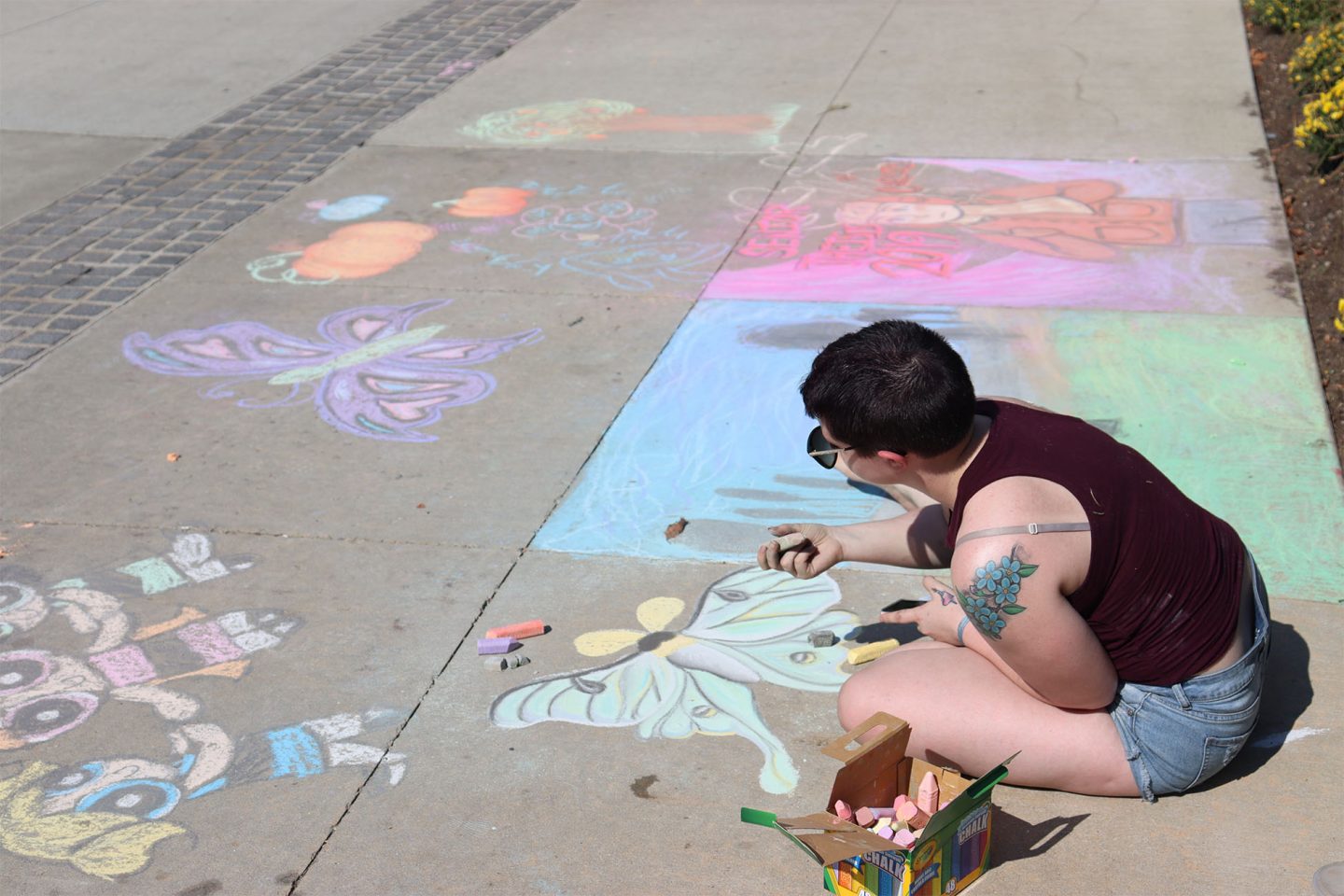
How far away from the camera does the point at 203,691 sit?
340 cm

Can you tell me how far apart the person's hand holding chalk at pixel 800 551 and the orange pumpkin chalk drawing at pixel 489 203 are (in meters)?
3.85

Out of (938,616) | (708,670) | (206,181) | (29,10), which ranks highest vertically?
(29,10)

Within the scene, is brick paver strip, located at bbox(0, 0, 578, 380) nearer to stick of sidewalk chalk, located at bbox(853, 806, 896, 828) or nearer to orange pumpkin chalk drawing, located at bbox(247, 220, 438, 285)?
orange pumpkin chalk drawing, located at bbox(247, 220, 438, 285)

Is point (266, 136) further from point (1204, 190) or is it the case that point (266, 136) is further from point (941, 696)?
point (941, 696)

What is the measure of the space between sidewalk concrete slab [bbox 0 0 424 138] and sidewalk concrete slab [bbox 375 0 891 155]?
1.45 metres

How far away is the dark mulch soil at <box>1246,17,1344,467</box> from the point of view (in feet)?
15.9

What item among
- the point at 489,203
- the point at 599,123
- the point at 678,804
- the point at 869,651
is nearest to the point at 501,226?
the point at 489,203

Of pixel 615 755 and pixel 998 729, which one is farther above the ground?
pixel 998 729

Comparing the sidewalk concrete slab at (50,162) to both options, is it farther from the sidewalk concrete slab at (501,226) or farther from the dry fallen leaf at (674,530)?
the dry fallen leaf at (674,530)

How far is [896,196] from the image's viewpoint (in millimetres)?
6512

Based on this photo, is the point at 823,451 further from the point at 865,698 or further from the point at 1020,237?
the point at 1020,237

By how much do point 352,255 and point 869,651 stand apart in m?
3.63

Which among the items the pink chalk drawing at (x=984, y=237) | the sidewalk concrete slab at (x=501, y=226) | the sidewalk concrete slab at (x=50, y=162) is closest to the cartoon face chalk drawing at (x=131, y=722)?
the sidewalk concrete slab at (x=501, y=226)

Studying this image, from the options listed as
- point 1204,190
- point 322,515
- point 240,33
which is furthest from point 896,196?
point 240,33
